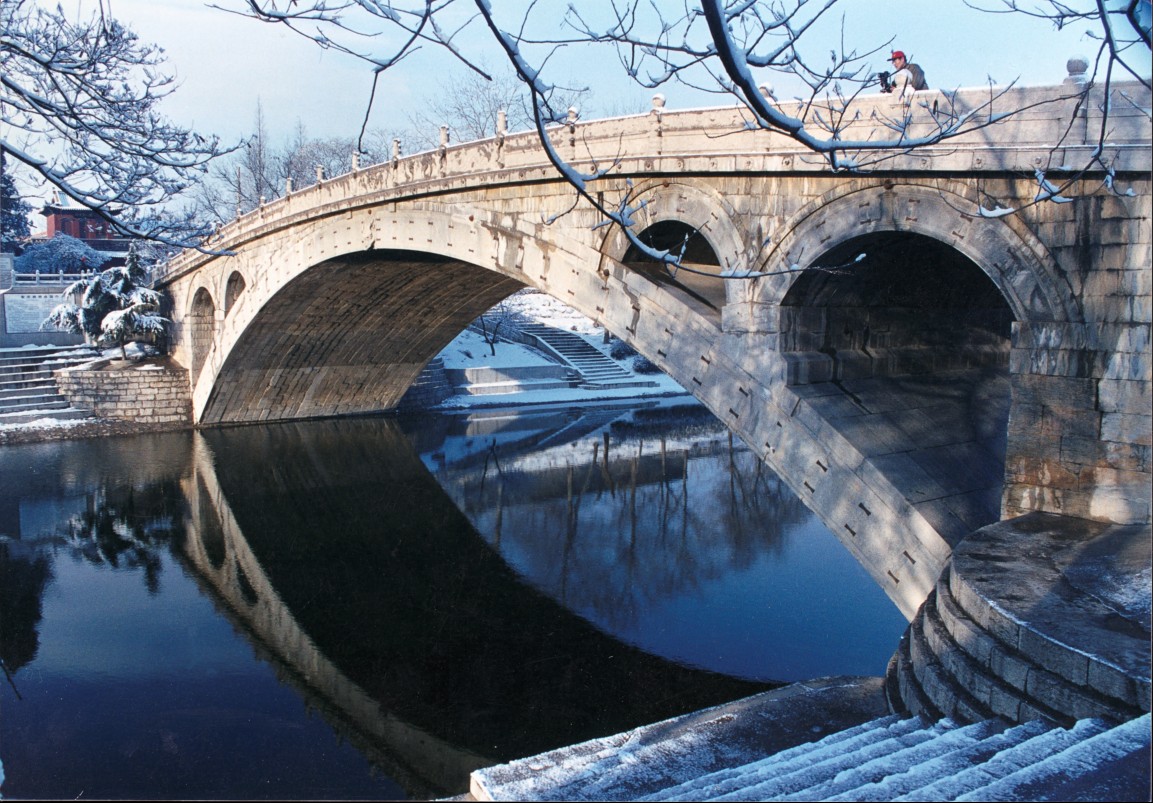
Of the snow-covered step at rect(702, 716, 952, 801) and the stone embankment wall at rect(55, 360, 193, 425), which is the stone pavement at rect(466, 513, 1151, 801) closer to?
the snow-covered step at rect(702, 716, 952, 801)

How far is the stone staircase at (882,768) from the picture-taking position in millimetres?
3178

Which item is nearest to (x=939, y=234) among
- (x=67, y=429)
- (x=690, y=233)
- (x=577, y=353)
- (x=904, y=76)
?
(x=904, y=76)

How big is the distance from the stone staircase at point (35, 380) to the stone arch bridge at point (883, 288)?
12.5m

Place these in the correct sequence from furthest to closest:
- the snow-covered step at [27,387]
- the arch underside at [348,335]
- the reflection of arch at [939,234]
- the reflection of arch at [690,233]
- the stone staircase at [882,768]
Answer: the snow-covered step at [27,387] < the arch underside at [348,335] < the reflection of arch at [690,233] < the reflection of arch at [939,234] < the stone staircase at [882,768]

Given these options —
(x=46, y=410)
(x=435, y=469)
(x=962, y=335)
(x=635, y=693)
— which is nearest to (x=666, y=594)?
(x=635, y=693)

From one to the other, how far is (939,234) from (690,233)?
318 centimetres

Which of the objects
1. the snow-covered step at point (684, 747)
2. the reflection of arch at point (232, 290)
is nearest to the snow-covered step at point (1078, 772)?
the snow-covered step at point (684, 747)

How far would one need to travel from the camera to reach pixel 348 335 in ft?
76.1

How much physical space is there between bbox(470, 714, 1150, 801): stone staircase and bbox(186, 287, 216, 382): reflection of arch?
21.0 m

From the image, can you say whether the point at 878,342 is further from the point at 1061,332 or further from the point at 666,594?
the point at 666,594

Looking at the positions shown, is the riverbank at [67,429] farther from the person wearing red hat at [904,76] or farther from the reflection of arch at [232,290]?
the person wearing red hat at [904,76]

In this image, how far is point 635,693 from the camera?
8.38m

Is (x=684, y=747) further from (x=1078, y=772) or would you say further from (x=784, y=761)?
(x=1078, y=772)

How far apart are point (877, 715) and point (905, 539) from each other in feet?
6.64
